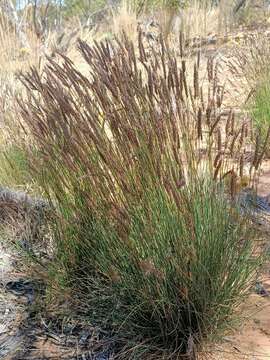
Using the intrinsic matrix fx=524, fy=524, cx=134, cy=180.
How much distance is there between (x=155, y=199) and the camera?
6.92ft

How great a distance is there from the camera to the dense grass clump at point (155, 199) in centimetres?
210

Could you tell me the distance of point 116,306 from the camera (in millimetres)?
2314

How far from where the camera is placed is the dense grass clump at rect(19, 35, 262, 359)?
2.10 m

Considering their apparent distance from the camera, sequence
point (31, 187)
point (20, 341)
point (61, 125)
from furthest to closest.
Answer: point (31, 187)
point (20, 341)
point (61, 125)

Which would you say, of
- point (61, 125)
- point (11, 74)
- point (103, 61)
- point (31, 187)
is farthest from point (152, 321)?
point (11, 74)

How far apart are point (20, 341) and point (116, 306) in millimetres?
559

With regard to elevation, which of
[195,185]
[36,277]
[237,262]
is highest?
[195,185]

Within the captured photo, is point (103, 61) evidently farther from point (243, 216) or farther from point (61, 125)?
point (243, 216)

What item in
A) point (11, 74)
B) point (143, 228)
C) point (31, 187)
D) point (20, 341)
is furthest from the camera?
point (11, 74)

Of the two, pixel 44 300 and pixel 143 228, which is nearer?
pixel 143 228

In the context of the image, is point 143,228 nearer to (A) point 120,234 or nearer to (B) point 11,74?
(A) point 120,234

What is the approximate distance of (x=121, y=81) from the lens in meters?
2.18

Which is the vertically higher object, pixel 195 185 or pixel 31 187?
pixel 195 185

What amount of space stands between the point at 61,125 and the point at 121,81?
34 cm
